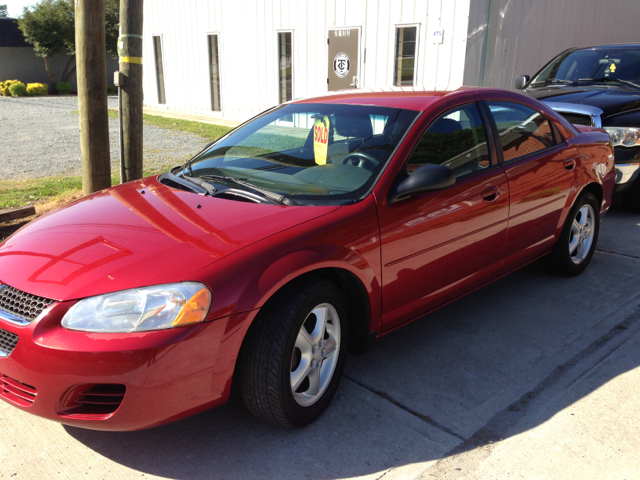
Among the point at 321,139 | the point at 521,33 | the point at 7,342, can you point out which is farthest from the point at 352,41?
the point at 7,342

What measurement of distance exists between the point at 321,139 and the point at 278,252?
125 centimetres

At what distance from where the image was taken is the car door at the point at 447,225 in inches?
123

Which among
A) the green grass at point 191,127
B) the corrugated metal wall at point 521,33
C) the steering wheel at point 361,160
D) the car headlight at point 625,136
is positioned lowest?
the green grass at point 191,127

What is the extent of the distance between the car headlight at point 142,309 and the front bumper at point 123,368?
0.11 ft

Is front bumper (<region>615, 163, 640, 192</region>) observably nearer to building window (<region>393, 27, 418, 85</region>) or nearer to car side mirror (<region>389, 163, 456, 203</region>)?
car side mirror (<region>389, 163, 456, 203</region>)

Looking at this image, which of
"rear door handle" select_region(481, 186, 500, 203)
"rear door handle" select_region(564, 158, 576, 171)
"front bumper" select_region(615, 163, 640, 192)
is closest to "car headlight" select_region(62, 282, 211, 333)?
"rear door handle" select_region(481, 186, 500, 203)

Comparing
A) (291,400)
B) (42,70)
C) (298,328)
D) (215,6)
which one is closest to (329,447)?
(291,400)

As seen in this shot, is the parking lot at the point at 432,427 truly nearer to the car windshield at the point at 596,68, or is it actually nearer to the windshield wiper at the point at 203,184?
the windshield wiper at the point at 203,184

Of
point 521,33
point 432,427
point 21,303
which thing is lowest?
point 432,427

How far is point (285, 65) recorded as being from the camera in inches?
556

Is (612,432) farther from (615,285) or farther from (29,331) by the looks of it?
(29,331)

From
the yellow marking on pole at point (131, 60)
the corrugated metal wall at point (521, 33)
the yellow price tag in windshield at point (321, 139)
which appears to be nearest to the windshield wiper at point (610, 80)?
the corrugated metal wall at point (521, 33)

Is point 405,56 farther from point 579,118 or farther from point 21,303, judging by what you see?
point 21,303

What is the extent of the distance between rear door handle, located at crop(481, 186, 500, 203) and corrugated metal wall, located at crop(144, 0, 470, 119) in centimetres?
713
